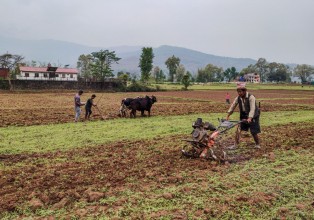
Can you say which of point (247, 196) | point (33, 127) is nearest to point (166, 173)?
point (247, 196)

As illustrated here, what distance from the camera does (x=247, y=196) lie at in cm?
596

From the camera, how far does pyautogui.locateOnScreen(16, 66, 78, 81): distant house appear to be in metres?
69.1

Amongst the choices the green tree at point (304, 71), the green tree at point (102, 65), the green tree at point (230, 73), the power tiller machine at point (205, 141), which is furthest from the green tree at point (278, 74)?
the power tiller machine at point (205, 141)

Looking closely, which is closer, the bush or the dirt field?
the dirt field

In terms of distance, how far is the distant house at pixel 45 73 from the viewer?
227 feet

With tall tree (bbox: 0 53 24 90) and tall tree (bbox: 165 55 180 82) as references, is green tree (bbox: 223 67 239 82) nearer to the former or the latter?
tall tree (bbox: 165 55 180 82)

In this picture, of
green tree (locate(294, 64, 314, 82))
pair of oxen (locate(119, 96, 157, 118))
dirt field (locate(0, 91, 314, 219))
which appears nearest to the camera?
dirt field (locate(0, 91, 314, 219))

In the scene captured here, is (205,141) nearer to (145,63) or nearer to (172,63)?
(145,63)

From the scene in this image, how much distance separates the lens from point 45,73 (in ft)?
234

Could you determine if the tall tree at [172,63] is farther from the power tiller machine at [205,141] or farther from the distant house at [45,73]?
the power tiller machine at [205,141]

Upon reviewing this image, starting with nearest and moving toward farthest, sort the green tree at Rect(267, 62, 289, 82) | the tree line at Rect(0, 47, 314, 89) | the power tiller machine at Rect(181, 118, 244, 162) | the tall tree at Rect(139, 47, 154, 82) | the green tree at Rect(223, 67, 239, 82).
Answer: the power tiller machine at Rect(181, 118, 244, 162)
the tree line at Rect(0, 47, 314, 89)
the tall tree at Rect(139, 47, 154, 82)
the green tree at Rect(267, 62, 289, 82)
the green tree at Rect(223, 67, 239, 82)

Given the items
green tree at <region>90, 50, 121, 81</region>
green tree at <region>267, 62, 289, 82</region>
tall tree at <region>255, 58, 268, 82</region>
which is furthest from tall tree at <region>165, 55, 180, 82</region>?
tall tree at <region>255, 58, 268, 82</region>

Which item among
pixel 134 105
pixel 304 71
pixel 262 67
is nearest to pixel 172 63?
pixel 262 67

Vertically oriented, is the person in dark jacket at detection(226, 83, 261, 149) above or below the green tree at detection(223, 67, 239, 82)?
below
